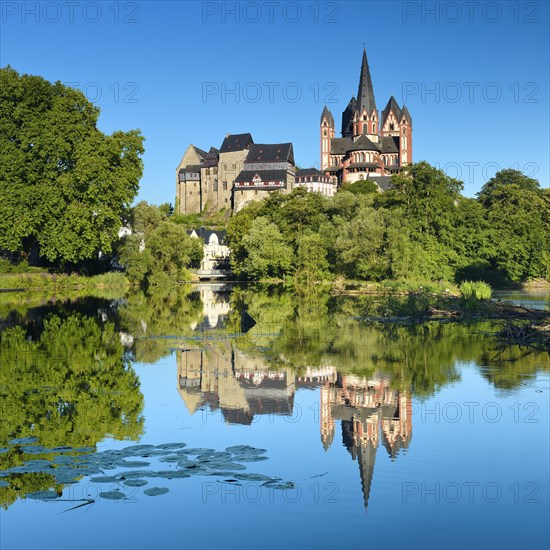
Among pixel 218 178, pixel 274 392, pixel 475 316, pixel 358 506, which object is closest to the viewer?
pixel 358 506

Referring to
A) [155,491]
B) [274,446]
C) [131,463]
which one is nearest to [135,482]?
[155,491]

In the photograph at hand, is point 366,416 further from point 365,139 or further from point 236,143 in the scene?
point 365,139

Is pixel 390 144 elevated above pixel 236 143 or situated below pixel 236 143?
above

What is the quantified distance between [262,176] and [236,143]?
12041 mm

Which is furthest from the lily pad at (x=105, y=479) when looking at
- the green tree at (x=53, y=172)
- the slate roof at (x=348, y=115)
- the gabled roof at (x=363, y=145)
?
the slate roof at (x=348, y=115)

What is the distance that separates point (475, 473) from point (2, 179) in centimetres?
4697

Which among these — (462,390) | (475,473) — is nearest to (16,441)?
(475,473)

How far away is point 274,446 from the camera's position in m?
10.5

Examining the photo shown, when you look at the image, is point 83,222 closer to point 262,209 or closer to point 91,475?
point 262,209

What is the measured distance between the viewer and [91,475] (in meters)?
8.80

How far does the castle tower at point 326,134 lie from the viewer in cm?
14975

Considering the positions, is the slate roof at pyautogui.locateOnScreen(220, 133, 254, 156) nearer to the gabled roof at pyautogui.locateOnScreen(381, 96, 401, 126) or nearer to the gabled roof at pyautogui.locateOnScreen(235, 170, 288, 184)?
the gabled roof at pyautogui.locateOnScreen(235, 170, 288, 184)

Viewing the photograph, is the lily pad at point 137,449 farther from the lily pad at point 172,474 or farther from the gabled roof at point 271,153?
the gabled roof at point 271,153

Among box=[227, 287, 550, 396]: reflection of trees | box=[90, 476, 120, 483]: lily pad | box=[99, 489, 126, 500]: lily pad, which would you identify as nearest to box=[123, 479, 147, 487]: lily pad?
box=[90, 476, 120, 483]: lily pad
